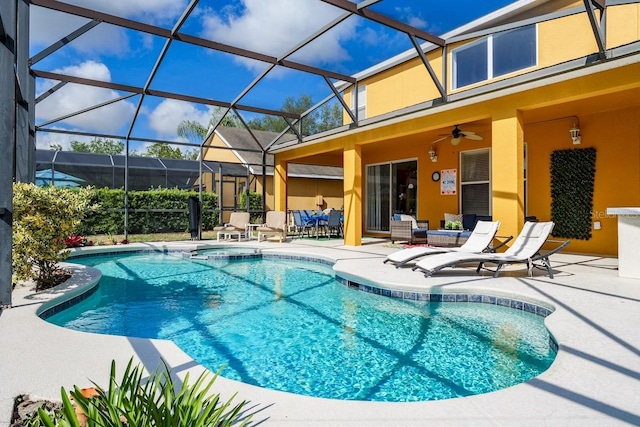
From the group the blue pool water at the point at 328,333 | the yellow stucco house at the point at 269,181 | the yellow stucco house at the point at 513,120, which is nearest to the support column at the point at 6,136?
the blue pool water at the point at 328,333

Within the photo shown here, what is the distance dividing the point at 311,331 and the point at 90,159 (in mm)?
18563

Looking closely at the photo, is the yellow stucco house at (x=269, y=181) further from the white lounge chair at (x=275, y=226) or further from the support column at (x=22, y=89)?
the support column at (x=22, y=89)

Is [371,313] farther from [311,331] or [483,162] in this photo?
[483,162]

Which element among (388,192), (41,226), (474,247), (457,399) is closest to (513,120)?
(474,247)

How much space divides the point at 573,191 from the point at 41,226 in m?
10.3

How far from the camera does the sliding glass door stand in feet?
42.9

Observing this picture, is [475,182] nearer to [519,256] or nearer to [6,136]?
[519,256]

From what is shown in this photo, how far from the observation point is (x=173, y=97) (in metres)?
10.6

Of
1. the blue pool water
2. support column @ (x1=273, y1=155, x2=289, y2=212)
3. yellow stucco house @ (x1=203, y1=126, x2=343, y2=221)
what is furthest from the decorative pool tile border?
yellow stucco house @ (x1=203, y1=126, x2=343, y2=221)

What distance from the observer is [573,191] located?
9.17 m

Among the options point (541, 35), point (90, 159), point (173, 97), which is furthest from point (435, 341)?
point (90, 159)

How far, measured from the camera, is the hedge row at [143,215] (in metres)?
14.2

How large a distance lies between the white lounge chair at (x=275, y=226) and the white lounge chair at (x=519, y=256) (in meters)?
6.70

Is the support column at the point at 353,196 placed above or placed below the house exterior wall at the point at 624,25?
below
